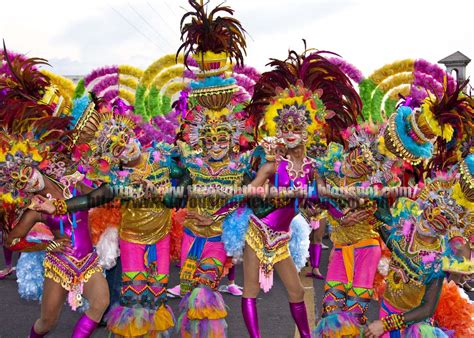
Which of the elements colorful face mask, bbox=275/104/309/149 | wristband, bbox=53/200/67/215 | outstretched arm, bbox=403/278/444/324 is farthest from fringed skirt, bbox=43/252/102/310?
outstretched arm, bbox=403/278/444/324

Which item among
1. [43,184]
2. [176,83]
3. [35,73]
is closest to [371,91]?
[176,83]

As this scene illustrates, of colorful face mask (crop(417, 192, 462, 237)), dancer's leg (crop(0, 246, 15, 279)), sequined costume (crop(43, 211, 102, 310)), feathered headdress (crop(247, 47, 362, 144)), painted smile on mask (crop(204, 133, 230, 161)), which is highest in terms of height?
feathered headdress (crop(247, 47, 362, 144))

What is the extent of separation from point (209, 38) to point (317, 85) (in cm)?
100

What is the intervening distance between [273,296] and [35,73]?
141 inches

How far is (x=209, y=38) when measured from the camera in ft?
16.8

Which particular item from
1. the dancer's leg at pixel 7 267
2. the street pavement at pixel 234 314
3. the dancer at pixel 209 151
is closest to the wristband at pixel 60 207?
the dancer at pixel 209 151

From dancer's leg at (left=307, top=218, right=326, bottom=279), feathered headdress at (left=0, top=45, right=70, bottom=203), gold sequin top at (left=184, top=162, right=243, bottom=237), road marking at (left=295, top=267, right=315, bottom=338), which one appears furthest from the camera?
dancer's leg at (left=307, top=218, right=326, bottom=279)

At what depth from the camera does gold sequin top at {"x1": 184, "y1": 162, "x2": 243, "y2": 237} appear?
4.86 metres

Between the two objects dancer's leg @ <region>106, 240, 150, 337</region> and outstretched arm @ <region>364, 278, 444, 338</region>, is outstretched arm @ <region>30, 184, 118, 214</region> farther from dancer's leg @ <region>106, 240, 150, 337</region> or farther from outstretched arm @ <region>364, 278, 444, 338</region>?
outstretched arm @ <region>364, 278, 444, 338</region>

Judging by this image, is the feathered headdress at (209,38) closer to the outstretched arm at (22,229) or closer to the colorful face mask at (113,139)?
the colorful face mask at (113,139)

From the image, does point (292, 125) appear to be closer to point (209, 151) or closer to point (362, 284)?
point (209, 151)

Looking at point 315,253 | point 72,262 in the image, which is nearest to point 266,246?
point 72,262

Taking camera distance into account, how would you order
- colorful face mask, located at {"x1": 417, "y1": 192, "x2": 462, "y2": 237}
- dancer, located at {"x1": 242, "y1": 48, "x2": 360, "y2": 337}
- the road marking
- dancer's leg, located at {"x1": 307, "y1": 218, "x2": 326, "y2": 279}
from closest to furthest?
colorful face mask, located at {"x1": 417, "y1": 192, "x2": 462, "y2": 237}
dancer, located at {"x1": 242, "y1": 48, "x2": 360, "y2": 337}
the road marking
dancer's leg, located at {"x1": 307, "y1": 218, "x2": 326, "y2": 279}

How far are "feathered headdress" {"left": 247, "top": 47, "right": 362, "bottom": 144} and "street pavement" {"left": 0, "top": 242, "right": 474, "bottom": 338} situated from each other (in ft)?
6.36
